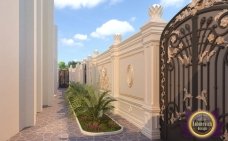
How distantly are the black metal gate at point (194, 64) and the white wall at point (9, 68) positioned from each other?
348cm

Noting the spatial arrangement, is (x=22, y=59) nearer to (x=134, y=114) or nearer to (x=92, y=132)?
(x=92, y=132)

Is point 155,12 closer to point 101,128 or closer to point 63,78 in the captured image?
point 101,128

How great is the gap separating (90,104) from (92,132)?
3.85 feet

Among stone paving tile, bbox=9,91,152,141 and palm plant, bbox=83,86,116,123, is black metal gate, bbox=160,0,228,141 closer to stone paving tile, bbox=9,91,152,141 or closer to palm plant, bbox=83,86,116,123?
stone paving tile, bbox=9,91,152,141

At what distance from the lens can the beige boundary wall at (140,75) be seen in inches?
214

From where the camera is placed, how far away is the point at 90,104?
7.05 metres

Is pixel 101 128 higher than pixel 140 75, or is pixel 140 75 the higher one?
pixel 140 75

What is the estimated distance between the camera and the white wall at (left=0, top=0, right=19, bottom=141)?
5496 millimetres

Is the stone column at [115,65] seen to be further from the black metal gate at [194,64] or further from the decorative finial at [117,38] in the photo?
the black metal gate at [194,64]

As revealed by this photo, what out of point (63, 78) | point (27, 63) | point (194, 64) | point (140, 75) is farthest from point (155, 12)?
point (63, 78)

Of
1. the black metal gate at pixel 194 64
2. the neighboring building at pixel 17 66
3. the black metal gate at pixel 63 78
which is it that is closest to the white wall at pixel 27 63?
the neighboring building at pixel 17 66

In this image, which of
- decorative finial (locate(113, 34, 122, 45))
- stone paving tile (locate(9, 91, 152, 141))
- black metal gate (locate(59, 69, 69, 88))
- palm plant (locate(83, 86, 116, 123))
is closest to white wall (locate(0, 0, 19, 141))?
stone paving tile (locate(9, 91, 152, 141))

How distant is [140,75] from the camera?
Result: 21.9 ft

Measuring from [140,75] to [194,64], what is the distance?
8.49 ft
